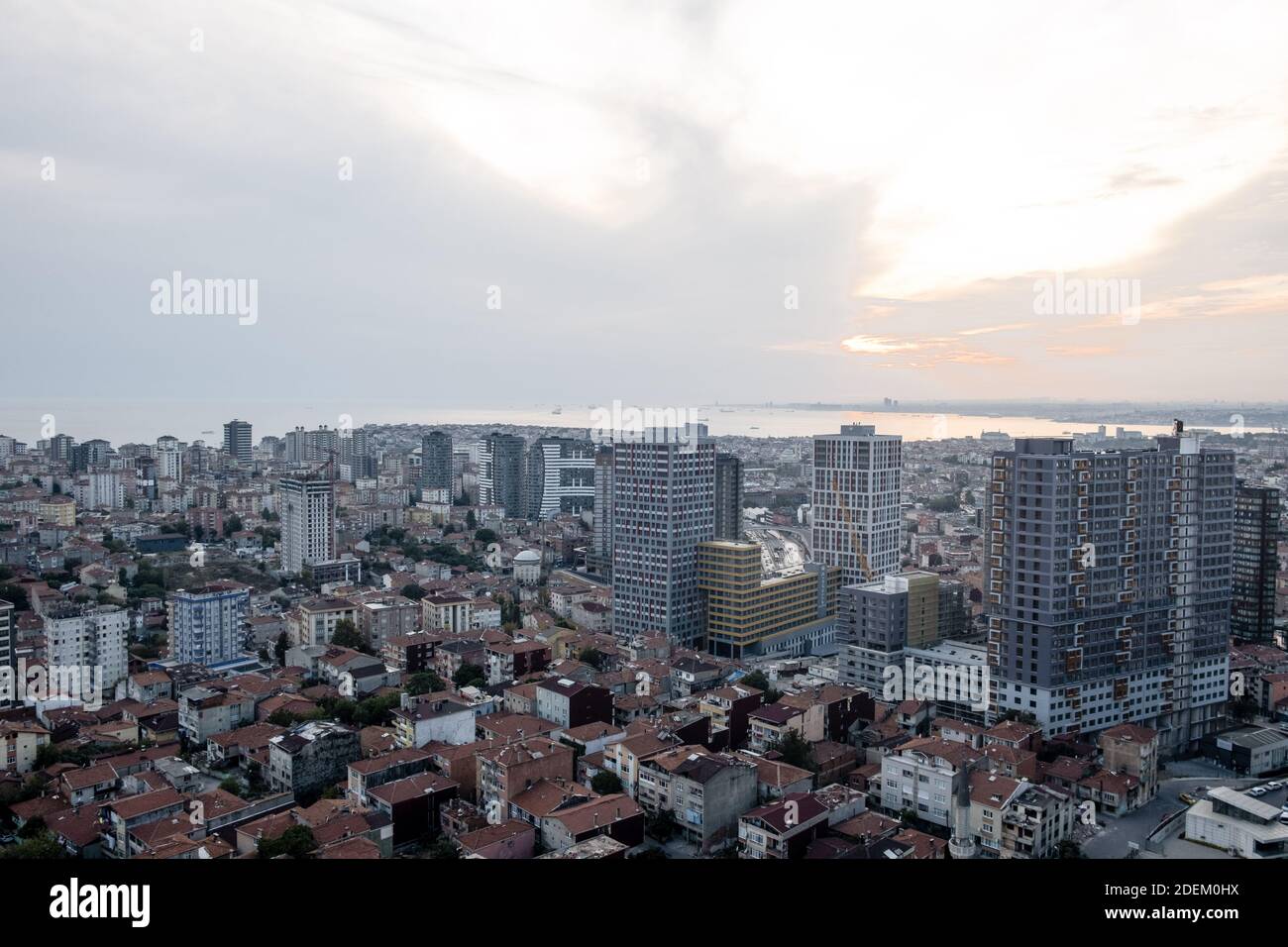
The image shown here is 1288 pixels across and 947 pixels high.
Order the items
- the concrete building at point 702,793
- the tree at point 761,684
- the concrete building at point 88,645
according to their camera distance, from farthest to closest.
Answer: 1. the concrete building at point 88,645
2. the tree at point 761,684
3. the concrete building at point 702,793

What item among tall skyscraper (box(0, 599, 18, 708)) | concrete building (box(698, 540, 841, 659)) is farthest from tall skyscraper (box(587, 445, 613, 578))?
tall skyscraper (box(0, 599, 18, 708))

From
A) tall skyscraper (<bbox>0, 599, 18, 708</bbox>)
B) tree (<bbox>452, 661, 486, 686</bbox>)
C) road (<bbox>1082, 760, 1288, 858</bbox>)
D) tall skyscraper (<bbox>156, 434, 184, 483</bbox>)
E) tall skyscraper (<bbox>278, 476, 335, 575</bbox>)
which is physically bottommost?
road (<bbox>1082, 760, 1288, 858</bbox>)

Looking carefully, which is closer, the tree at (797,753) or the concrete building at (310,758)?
the concrete building at (310,758)

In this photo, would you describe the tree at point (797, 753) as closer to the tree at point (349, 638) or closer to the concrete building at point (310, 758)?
the concrete building at point (310, 758)

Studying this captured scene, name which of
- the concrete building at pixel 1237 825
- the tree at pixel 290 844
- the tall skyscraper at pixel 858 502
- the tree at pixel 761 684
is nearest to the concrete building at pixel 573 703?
the tree at pixel 761 684

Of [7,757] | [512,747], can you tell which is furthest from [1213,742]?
[7,757]

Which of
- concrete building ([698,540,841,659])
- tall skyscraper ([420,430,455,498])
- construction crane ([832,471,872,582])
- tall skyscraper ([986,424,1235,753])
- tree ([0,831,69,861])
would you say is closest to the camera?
tree ([0,831,69,861])

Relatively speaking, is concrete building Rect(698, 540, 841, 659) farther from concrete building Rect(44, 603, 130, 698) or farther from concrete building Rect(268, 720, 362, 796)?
concrete building Rect(44, 603, 130, 698)
